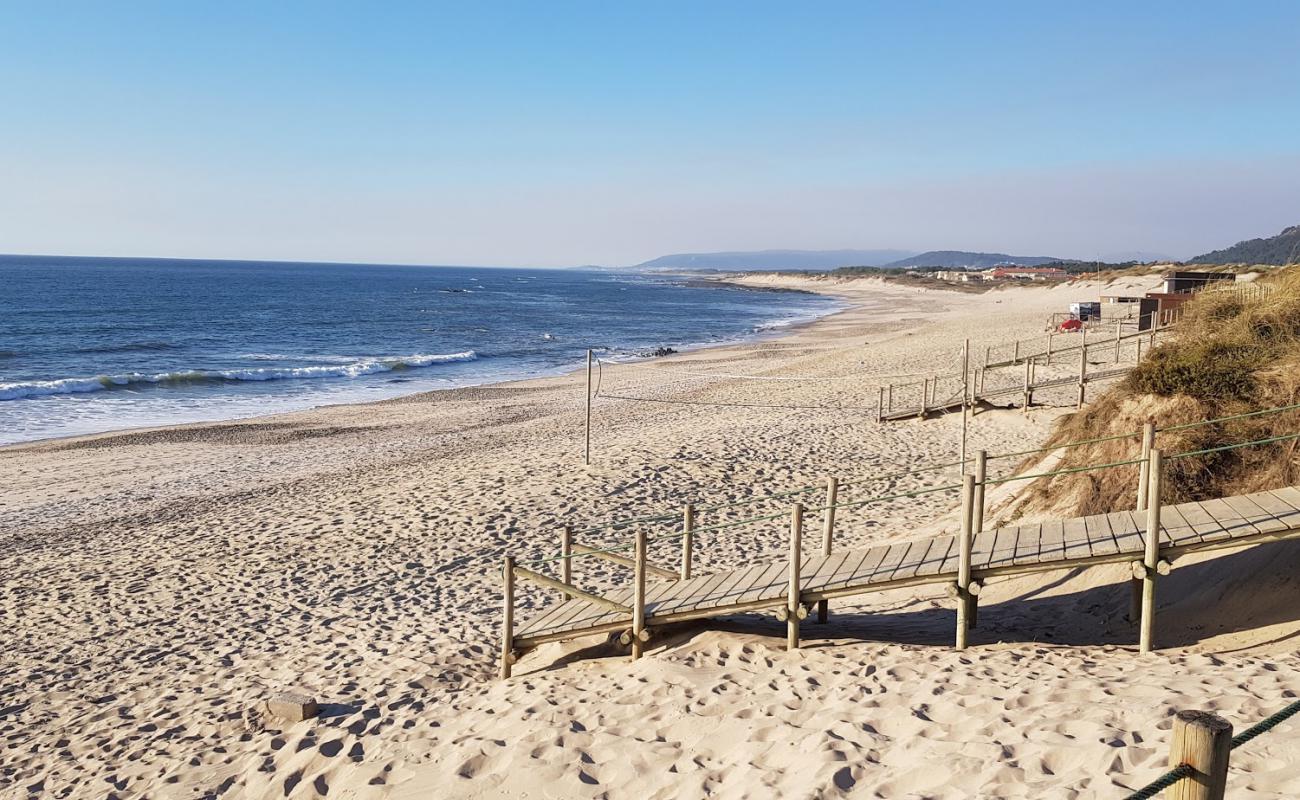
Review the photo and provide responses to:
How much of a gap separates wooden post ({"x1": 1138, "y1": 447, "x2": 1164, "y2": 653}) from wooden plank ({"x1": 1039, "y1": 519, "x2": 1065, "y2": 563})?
21.1 inches

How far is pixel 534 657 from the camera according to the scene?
816 cm

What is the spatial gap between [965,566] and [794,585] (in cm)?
122

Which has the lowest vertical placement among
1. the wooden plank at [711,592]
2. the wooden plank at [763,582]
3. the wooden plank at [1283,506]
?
the wooden plank at [711,592]

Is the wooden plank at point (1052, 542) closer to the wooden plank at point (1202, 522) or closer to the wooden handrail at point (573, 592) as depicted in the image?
the wooden plank at point (1202, 522)

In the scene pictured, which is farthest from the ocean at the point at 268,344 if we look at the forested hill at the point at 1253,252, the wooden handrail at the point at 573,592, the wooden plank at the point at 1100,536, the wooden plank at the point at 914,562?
the forested hill at the point at 1253,252

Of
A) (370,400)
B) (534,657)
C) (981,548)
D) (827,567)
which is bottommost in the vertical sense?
(370,400)

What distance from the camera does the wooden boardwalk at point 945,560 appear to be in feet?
21.3

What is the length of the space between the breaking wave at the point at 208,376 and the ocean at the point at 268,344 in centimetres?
6

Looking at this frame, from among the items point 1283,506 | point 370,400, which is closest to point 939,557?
point 1283,506

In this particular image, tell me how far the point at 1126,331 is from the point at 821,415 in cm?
1722

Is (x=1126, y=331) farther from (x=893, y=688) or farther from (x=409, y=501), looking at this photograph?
(x=893, y=688)

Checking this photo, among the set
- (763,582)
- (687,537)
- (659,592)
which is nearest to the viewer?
(763,582)

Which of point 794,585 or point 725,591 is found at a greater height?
point 794,585

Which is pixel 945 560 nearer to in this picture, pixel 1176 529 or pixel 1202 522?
pixel 1176 529
